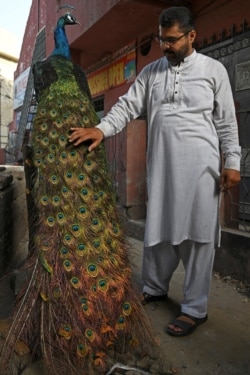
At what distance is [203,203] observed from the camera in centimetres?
246

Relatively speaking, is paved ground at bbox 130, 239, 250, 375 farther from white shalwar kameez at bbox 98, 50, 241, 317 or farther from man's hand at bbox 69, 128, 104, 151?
man's hand at bbox 69, 128, 104, 151

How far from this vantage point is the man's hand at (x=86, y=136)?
216 centimetres

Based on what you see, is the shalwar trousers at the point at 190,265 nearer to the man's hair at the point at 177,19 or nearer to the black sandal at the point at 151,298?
the black sandal at the point at 151,298

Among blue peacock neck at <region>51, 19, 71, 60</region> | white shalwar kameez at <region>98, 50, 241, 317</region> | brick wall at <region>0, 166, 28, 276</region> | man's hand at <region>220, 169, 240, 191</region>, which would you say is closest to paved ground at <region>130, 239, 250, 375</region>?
white shalwar kameez at <region>98, 50, 241, 317</region>

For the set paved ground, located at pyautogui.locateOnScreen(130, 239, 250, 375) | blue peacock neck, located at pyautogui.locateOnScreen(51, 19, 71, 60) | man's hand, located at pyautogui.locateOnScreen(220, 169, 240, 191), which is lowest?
paved ground, located at pyautogui.locateOnScreen(130, 239, 250, 375)

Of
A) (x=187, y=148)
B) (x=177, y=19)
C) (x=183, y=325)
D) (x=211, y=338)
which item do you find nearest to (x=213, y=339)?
(x=211, y=338)

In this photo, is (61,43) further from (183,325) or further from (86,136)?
(183,325)

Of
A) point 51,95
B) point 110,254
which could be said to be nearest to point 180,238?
point 110,254

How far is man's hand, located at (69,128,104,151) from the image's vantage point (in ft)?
7.07

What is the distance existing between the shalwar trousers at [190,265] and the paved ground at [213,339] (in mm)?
171

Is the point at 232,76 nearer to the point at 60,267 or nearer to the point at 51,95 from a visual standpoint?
the point at 51,95

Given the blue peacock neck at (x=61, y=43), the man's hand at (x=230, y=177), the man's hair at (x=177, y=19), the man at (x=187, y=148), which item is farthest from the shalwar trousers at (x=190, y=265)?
the blue peacock neck at (x=61, y=43)

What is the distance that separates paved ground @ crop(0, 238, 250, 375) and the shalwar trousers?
0.18 m

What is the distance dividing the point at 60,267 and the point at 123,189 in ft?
11.8
